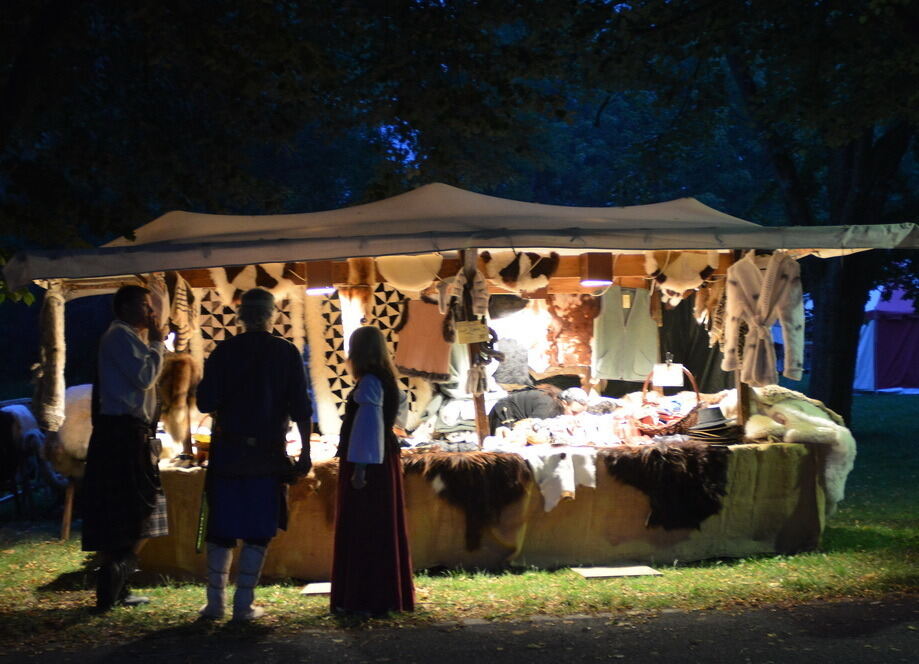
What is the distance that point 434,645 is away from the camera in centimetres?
543

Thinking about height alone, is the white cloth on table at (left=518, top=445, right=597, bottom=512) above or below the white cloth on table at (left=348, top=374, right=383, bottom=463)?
below

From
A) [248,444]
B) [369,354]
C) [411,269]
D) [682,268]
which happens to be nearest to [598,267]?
[682,268]

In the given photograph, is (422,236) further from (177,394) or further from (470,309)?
(177,394)

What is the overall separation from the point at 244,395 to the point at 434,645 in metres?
1.75

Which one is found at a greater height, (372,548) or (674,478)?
(674,478)

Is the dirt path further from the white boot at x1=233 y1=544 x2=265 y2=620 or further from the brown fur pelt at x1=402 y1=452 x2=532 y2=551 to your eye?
the brown fur pelt at x1=402 y1=452 x2=532 y2=551

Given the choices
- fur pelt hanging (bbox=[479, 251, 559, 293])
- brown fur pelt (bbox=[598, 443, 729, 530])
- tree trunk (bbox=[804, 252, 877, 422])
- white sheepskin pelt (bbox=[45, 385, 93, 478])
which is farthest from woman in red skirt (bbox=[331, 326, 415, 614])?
tree trunk (bbox=[804, 252, 877, 422])

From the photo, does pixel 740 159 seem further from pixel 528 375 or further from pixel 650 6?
pixel 528 375

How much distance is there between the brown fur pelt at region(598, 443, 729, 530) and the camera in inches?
301

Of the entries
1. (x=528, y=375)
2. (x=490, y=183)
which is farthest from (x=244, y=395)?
(x=490, y=183)

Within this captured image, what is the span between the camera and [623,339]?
411 inches

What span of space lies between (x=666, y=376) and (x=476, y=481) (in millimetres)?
3087

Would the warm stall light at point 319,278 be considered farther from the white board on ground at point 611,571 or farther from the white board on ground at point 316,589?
the white board on ground at point 611,571

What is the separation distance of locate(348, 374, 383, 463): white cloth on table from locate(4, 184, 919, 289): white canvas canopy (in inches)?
55.7
